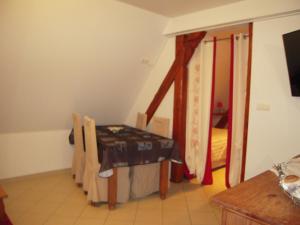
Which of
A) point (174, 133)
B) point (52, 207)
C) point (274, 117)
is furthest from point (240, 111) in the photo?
point (52, 207)

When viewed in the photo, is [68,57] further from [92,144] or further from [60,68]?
[92,144]

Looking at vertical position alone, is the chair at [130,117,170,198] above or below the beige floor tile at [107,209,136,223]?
above

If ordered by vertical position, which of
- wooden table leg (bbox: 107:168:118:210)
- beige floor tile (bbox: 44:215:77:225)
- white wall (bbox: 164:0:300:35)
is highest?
white wall (bbox: 164:0:300:35)

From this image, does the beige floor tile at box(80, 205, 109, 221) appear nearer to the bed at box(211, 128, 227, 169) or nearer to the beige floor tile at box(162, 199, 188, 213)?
the beige floor tile at box(162, 199, 188, 213)

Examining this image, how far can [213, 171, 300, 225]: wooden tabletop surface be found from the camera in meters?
1.08

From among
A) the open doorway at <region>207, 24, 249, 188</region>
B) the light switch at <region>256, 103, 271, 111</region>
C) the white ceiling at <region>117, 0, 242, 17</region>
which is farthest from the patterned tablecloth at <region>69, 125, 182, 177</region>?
the white ceiling at <region>117, 0, 242, 17</region>

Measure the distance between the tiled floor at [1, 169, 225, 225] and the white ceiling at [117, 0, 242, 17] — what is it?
7.84 ft

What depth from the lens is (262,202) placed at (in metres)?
1.21

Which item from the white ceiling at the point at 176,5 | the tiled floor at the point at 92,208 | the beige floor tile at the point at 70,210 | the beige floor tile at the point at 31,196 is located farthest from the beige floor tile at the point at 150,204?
the white ceiling at the point at 176,5

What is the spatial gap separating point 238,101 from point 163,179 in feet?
4.49

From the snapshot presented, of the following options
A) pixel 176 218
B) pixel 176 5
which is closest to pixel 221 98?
pixel 176 5

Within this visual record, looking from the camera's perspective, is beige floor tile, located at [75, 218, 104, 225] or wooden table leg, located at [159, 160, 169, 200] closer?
beige floor tile, located at [75, 218, 104, 225]

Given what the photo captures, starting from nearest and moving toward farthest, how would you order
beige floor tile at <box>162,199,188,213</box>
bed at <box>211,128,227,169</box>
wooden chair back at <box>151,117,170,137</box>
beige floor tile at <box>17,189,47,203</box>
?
beige floor tile at <box>162,199,188,213</box>
beige floor tile at <box>17,189,47,203</box>
wooden chair back at <box>151,117,170,137</box>
bed at <box>211,128,227,169</box>

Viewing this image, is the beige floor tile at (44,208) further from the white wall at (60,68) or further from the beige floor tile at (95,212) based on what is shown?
the white wall at (60,68)
